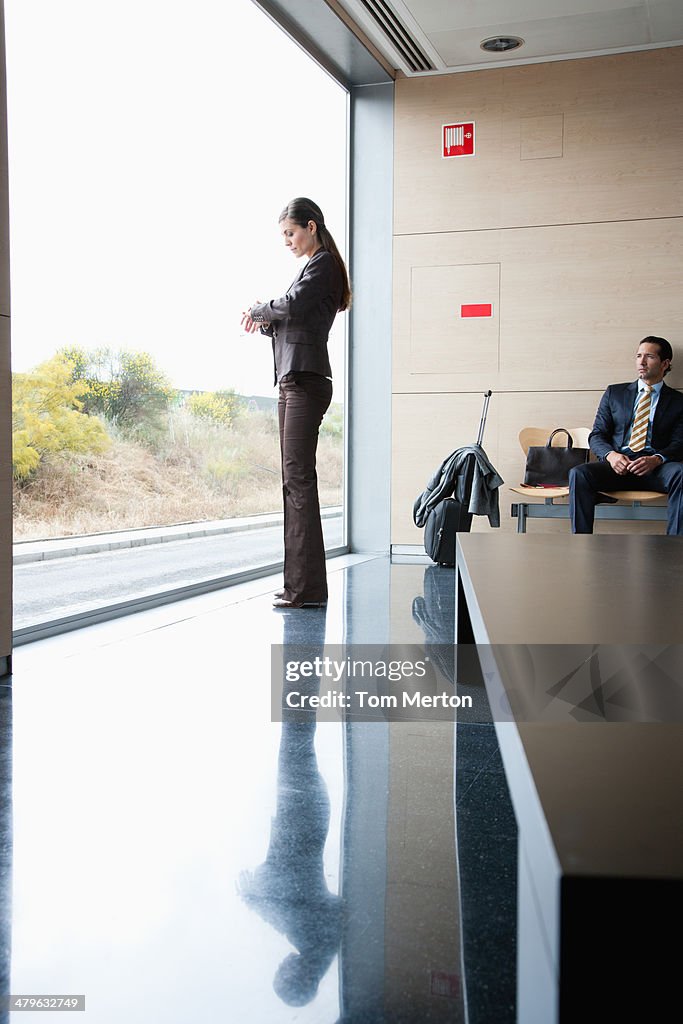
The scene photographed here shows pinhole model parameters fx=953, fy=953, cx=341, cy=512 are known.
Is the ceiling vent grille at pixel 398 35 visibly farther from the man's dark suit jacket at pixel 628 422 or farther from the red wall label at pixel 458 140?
the man's dark suit jacket at pixel 628 422

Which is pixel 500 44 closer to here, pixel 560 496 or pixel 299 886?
pixel 560 496

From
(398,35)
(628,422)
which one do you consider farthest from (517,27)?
(628,422)

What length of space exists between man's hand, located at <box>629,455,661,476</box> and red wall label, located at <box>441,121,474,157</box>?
7.86ft

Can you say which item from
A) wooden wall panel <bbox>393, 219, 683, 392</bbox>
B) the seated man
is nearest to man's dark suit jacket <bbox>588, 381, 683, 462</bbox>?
the seated man

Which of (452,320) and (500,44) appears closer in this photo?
(500,44)

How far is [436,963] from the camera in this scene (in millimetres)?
1158

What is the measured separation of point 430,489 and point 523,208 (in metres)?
1.98

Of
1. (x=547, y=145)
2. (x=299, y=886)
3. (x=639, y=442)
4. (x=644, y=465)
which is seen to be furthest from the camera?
(x=547, y=145)

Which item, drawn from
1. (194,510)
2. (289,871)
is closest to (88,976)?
(289,871)

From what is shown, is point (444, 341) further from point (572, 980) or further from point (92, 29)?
point (572, 980)

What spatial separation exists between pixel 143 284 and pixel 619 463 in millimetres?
2824

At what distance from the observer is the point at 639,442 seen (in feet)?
18.0

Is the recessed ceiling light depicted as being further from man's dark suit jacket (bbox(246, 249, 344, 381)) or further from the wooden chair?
man's dark suit jacket (bbox(246, 249, 344, 381))

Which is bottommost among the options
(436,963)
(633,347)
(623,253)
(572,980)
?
(436,963)
